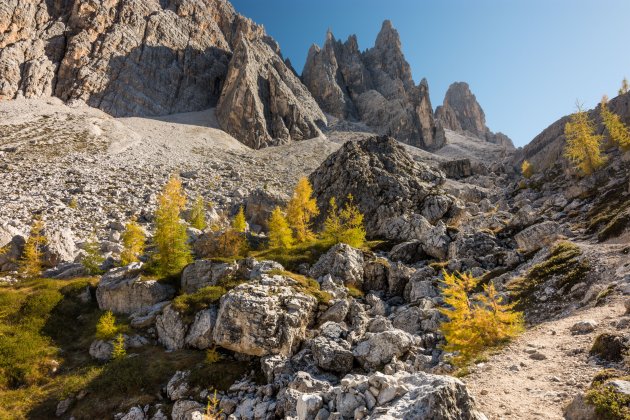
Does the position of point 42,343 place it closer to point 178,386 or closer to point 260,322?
point 178,386

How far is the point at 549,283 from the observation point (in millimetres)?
24656

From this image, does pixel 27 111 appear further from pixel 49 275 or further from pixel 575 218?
pixel 575 218

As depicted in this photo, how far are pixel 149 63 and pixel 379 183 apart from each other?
117 m

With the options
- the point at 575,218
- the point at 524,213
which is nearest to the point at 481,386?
the point at 524,213

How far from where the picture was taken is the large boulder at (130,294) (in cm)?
3097

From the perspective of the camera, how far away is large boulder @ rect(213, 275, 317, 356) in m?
21.8

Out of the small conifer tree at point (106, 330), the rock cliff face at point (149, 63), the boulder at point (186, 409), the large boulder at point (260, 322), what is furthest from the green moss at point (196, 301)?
the rock cliff face at point (149, 63)

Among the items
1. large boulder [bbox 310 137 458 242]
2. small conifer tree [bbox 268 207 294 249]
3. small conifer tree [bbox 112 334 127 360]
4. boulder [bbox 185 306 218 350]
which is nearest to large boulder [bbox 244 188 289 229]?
large boulder [bbox 310 137 458 242]

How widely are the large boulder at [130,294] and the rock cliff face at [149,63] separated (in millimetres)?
102310

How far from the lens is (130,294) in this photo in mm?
Result: 31094

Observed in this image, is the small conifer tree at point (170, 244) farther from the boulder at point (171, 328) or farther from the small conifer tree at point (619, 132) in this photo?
the small conifer tree at point (619, 132)

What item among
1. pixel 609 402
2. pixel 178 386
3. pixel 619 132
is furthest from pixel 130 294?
pixel 619 132

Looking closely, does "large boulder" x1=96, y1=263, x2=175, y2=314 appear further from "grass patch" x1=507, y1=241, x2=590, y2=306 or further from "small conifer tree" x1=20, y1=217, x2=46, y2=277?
"grass patch" x1=507, y1=241, x2=590, y2=306

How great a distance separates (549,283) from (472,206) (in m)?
46.6
